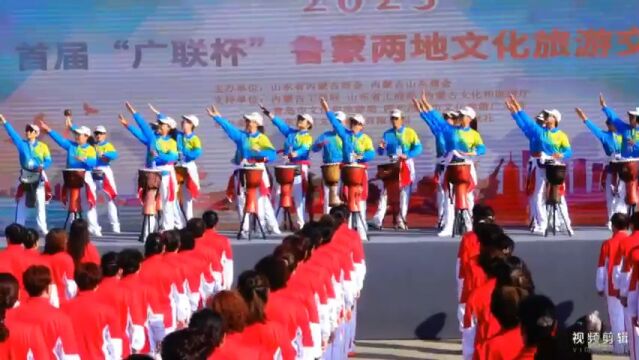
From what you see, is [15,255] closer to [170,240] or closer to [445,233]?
[170,240]

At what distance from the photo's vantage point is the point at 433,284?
10.3m

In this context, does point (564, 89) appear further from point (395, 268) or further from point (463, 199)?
point (395, 268)

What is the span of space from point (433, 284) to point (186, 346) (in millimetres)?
6811

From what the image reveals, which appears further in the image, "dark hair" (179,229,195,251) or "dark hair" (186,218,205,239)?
"dark hair" (186,218,205,239)

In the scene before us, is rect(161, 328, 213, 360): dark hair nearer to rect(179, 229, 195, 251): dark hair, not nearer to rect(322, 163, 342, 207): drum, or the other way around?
rect(179, 229, 195, 251): dark hair

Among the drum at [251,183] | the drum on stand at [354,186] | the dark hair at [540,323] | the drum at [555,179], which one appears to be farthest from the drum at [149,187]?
the dark hair at [540,323]

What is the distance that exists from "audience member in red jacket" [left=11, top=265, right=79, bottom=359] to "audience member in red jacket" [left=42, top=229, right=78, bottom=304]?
171cm

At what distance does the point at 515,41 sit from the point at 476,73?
0.60 meters

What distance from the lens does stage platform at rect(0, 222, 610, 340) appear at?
1027 cm

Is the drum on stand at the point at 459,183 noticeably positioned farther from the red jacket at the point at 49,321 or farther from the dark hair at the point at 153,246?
the red jacket at the point at 49,321

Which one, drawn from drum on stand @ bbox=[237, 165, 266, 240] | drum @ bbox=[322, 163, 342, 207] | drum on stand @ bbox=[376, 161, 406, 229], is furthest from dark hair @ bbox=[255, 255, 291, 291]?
drum on stand @ bbox=[376, 161, 406, 229]

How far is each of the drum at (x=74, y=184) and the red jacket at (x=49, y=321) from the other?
7.10 meters

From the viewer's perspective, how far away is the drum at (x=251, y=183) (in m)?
11.7

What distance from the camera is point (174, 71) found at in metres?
14.5
